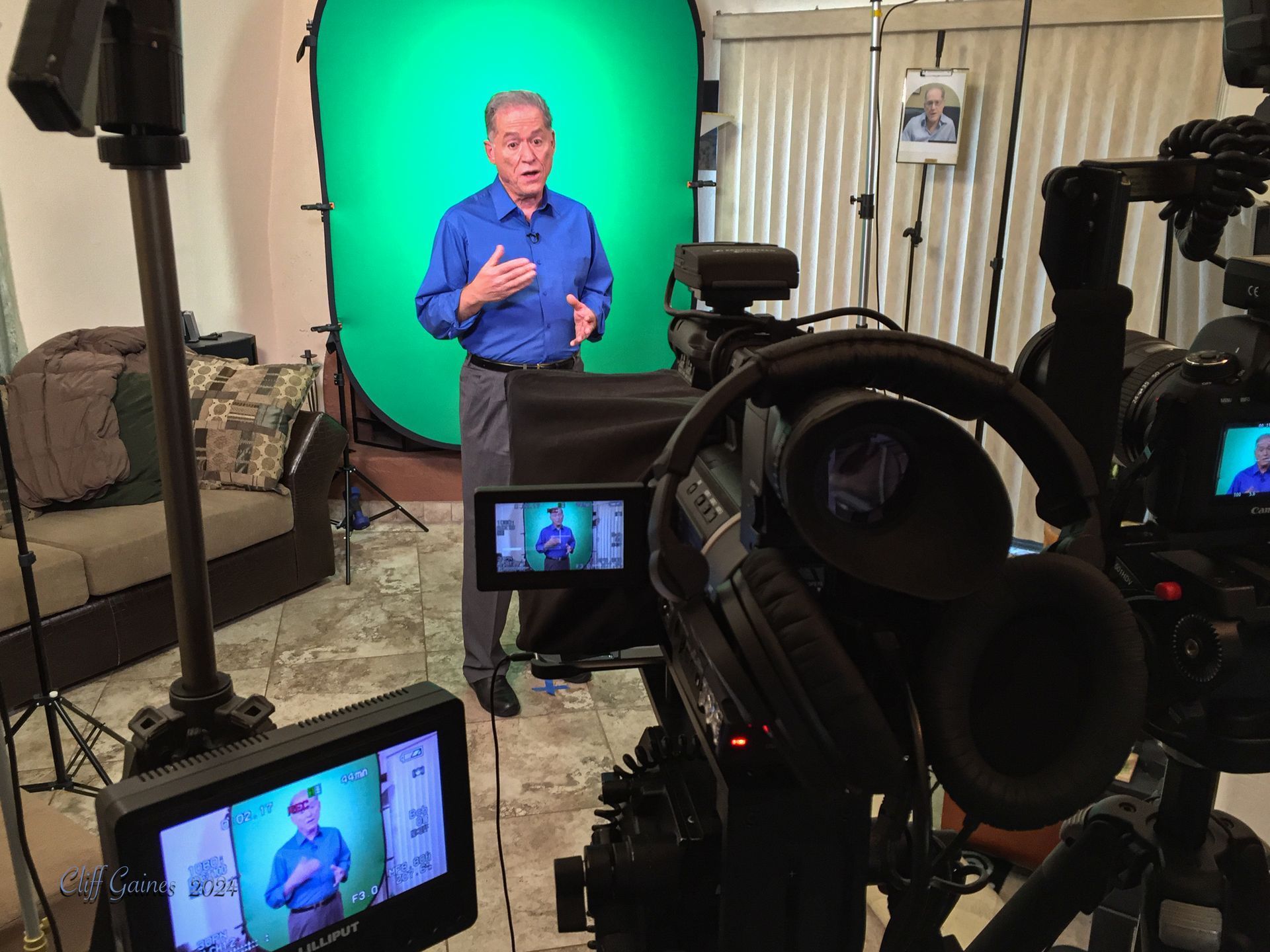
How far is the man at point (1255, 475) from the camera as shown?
973mm

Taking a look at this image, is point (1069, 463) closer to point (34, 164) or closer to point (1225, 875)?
point (1225, 875)

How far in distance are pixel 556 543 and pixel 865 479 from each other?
1.17 ft

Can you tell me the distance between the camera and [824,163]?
3.92 meters

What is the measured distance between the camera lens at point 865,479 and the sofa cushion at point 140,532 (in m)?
2.58

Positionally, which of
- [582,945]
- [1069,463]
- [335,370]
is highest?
[1069,463]

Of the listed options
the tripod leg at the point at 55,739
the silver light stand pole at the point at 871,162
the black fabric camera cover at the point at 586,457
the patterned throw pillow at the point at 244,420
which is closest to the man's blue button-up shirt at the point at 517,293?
the silver light stand pole at the point at 871,162

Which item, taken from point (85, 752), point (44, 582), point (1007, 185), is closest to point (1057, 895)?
point (85, 752)

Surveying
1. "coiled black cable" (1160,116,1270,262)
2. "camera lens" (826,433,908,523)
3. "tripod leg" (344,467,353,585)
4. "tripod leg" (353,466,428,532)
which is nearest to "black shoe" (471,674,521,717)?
"tripod leg" (344,467,353,585)

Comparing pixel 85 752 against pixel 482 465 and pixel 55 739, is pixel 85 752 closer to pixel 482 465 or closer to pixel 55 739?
pixel 55 739

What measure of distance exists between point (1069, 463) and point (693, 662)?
1.03ft

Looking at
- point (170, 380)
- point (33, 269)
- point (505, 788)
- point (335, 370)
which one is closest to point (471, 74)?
point (335, 370)

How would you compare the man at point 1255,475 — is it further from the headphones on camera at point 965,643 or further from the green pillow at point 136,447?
the green pillow at point 136,447

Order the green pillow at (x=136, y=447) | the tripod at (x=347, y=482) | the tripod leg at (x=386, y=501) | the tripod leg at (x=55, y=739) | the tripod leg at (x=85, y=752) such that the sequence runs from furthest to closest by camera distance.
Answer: the tripod leg at (x=386, y=501), the tripod at (x=347, y=482), the green pillow at (x=136, y=447), the tripod leg at (x=85, y=752), the tripod leg at (x=55, y=739)

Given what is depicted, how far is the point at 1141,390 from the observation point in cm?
104
